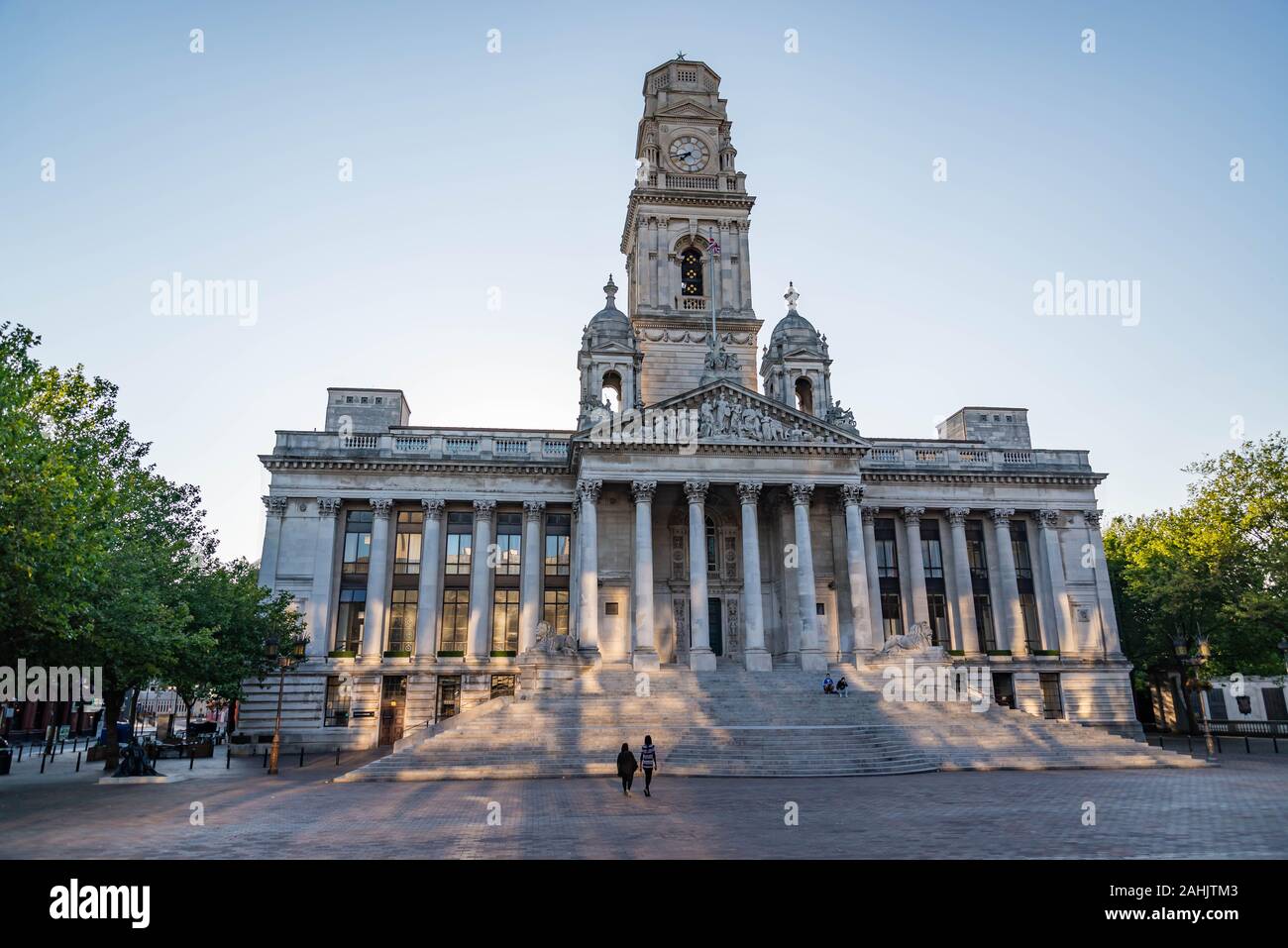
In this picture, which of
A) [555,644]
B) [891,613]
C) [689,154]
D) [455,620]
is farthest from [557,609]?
[689,154]

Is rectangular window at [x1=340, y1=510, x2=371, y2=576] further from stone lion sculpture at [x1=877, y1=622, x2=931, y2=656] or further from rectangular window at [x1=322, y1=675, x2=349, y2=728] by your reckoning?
stone lion sculpture at [x1=877, y1=622, x2=931, y2=656]

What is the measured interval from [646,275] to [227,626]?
33660mm

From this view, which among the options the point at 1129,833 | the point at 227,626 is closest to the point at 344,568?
the point at 227,626

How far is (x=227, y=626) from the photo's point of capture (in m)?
35.1

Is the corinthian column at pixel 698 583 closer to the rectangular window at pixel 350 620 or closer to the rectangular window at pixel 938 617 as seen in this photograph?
the rectangular window at pixel 938 617

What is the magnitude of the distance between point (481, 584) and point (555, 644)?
9525 mm

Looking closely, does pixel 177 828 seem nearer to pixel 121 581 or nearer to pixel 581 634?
pixel 121 581

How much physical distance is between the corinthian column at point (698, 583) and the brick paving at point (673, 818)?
13554mm

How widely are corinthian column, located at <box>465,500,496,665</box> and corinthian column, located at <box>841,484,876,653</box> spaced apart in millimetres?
20328

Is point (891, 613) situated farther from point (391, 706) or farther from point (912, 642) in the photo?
point (391, 706)

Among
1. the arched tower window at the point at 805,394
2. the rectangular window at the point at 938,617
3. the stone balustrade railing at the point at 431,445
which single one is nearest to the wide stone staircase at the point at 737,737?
the rectangular window at the point at 938,617

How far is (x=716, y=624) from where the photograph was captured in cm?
4631

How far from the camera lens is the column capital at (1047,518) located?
50.7 m
